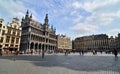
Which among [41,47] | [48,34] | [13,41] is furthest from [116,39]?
[13,41]

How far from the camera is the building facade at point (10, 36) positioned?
45684mm

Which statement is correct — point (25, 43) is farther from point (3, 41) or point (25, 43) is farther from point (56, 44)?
point (56, 44)

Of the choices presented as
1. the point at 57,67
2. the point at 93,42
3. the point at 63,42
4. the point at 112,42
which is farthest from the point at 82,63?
the point at 93,42

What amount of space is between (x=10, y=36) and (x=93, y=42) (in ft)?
288

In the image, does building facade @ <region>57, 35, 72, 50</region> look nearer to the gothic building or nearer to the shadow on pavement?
the gothic building

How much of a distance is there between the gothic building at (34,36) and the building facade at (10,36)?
9.86 meters

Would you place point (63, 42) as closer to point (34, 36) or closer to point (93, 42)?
point (93, 42)

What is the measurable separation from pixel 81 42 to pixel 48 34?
5465 centimetres

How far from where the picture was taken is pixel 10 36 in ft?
161

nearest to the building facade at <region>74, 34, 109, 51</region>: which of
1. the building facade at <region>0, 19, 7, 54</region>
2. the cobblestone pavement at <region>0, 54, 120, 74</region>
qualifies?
the building facade at <region>0, 19, 7, 54</region>

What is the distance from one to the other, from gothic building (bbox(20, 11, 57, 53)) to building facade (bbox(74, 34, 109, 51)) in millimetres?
48903

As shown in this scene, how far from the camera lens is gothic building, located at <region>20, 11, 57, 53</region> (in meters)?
63.3

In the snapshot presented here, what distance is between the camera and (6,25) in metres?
48.2

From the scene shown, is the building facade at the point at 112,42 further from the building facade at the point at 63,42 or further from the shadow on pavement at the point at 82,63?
the shadow on pavement at the point at 82,63
